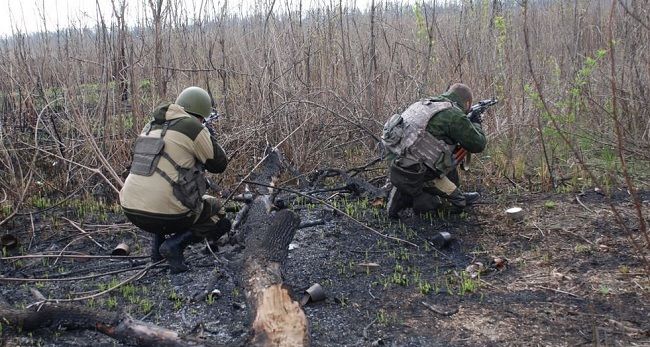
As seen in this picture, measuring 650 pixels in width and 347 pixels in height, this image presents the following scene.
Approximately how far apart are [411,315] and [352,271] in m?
0.79

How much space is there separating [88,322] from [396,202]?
110 inches

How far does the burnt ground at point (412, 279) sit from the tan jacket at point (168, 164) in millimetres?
515

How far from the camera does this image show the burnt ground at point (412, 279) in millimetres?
3201

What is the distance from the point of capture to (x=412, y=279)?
3.99 meters

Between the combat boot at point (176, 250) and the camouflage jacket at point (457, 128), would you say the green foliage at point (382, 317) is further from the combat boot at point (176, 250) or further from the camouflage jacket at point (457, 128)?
the camouflage jacket at point (457, 128)

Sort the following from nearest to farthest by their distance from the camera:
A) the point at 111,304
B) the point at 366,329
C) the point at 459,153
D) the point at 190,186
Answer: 1. the point at 366,329
2. the point at 111,304
3. the point at 190,186
4. the point at 459,153

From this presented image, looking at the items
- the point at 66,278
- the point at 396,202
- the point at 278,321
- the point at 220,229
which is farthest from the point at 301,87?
the point at 278,321

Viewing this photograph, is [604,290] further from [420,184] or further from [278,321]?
[278,321]

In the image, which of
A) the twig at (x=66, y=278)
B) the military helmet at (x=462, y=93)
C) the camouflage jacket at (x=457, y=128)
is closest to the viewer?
the twig at (x=66, y=278)

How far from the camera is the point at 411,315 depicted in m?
3.44

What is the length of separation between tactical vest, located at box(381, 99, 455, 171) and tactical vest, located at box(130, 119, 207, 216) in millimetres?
1800

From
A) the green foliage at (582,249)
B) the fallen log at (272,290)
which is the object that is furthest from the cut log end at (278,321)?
the green foliage at (582,249)

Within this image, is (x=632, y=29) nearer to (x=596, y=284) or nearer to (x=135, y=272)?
(x=596, y=284)

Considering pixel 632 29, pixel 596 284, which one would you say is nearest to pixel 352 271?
pixel 596 284
